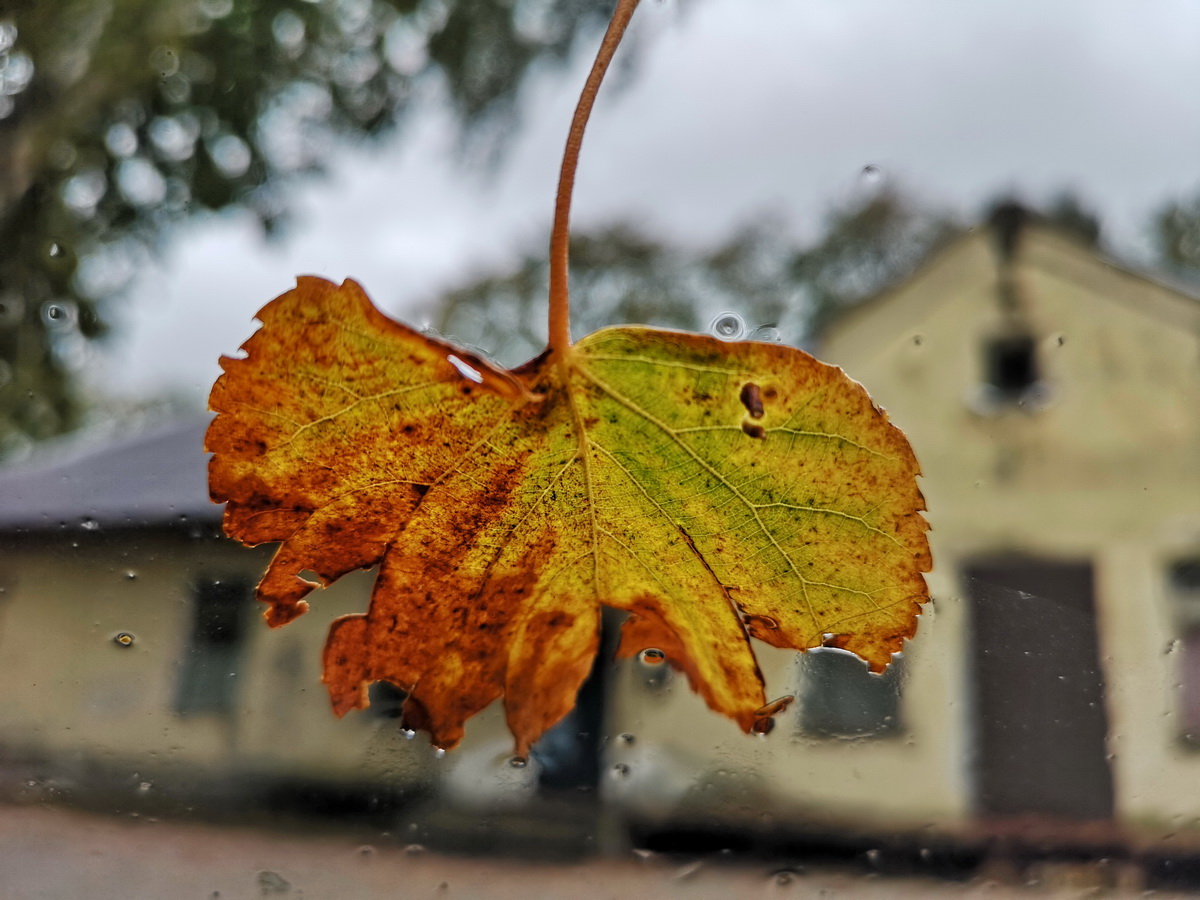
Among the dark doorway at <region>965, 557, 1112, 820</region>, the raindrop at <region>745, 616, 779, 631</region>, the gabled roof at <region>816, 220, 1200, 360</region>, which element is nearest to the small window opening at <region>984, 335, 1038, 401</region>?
the gabled roof at <region>816, 220, 1200, 360</region>

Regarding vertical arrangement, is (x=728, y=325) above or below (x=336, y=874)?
above

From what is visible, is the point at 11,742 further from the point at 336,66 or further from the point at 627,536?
the point at 336,66

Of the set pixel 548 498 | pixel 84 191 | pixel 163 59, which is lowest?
pixel 548 498

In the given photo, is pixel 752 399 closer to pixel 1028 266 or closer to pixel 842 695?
pixel 842 695

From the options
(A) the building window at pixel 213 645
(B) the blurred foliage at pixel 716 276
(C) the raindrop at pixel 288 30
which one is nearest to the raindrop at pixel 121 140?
(C) the raindrop at pixel 288 30

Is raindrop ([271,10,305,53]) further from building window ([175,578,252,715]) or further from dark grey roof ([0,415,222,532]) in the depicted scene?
building window ([175,578,252,715])

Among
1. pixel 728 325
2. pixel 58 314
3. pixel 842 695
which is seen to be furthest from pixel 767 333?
pixel 58 314

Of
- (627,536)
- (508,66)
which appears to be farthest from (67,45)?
(627,536)
